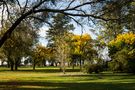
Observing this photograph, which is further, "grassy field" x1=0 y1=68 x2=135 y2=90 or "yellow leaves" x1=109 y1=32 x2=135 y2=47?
"yellow leaves" x1=109 y1=32 x2=135 y2=47

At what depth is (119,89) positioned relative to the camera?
31578mm

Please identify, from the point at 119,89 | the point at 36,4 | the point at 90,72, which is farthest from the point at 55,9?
the point at 90,72

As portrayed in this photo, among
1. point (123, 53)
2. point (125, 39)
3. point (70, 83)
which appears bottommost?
point (70, 83)

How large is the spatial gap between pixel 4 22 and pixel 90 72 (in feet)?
144

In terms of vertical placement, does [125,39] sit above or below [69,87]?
above

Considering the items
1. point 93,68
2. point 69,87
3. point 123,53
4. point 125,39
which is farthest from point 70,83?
point 125,39

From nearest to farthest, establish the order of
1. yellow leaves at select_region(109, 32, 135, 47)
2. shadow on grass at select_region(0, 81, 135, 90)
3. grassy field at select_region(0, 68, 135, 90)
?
shadow on grass at select_region(0, 81, 135, 90) < grassy field at select_region(0, 68, 135, 90) < yellow leaves at select_region(109, 32, 135, 47)

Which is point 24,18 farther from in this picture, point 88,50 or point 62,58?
point 88,50

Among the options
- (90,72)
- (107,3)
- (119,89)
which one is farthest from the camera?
(90,72)

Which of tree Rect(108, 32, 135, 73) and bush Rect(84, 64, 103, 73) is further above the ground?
tree Rect(108, 32, 135, 73)

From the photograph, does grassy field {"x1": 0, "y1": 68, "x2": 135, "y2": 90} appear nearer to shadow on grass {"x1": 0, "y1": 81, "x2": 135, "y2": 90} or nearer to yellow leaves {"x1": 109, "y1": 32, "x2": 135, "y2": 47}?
shadow on grass {"x1": 0, "y1": 81, "x2": 135, "y2": 90}

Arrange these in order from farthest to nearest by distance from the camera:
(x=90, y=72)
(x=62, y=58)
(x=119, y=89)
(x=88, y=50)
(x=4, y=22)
A: (x=88, y=50) < (x=62, y=58) < (x=90, y=72) < (x=119, y=89) < (x=4, y=22)

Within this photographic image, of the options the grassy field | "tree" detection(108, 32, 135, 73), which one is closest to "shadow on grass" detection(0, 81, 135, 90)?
the grassy field

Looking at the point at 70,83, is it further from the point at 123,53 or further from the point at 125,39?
the point at 125,39
